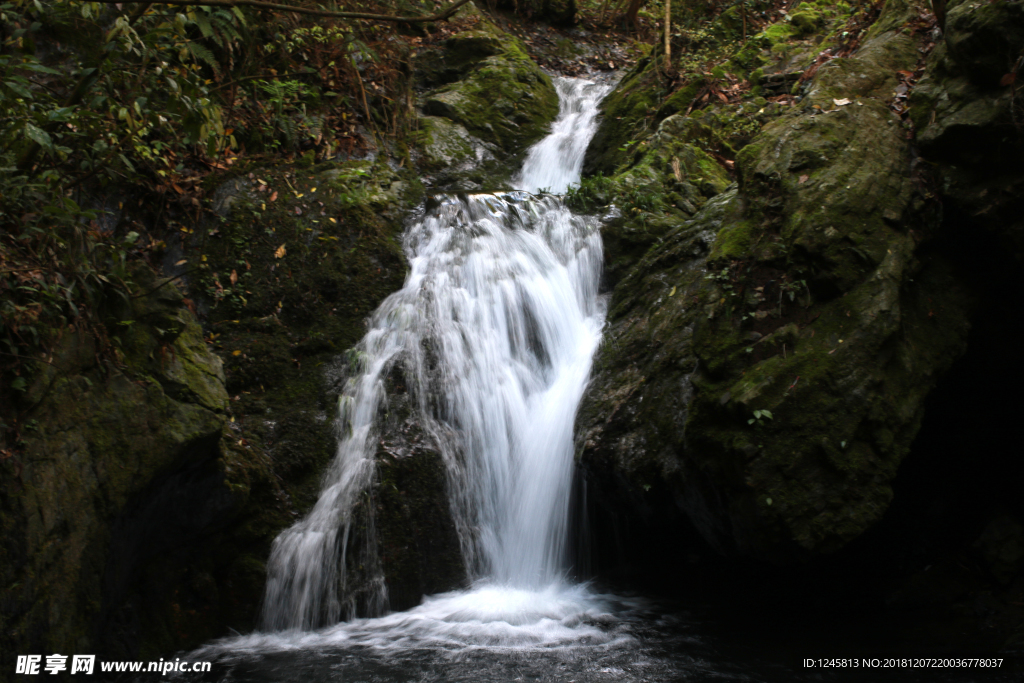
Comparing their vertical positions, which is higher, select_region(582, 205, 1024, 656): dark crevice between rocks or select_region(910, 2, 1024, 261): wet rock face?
select_region(910, 2, 1024, 261): wet rock face

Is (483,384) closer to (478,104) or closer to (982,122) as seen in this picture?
(982,122)

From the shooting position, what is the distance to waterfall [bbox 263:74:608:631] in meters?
5.19

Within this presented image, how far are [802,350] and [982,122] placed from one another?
6.42 feet

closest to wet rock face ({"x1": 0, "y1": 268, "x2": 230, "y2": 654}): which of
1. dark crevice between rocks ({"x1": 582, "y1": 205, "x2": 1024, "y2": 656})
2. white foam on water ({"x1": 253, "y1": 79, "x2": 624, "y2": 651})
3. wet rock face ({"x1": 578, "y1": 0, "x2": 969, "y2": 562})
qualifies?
white foam on water ({"x1": 253, "y1": 79, "x2": 624, "y2": 651})

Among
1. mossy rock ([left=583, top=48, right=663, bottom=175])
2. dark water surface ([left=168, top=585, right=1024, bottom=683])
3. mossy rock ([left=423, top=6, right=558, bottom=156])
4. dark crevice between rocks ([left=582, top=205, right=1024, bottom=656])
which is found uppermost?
mossy rock ([left=423, top=6, right=558, bottom=156])

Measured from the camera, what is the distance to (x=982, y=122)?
418 cm

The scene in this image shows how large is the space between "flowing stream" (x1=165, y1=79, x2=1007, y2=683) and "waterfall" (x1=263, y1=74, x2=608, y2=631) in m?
0.01

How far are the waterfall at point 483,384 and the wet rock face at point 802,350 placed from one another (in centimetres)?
85

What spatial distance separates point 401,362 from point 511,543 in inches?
77.8

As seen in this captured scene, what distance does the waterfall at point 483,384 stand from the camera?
17.0ft

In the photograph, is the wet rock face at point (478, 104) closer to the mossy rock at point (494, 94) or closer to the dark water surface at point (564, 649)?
the mossy rock at point (494, 94)

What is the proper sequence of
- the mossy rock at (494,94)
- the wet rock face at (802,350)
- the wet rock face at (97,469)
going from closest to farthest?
the wet rock face at (97,469) → the wet rock face at (802,350) → the mossy rock at (494,94)

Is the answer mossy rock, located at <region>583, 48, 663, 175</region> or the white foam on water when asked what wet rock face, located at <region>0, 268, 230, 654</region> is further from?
mossy rock, located at <region>583, 48, 663, 175</region>

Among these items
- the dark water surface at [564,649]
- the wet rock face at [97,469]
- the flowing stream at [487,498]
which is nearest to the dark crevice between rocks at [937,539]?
the dark water surface at [564,649]
